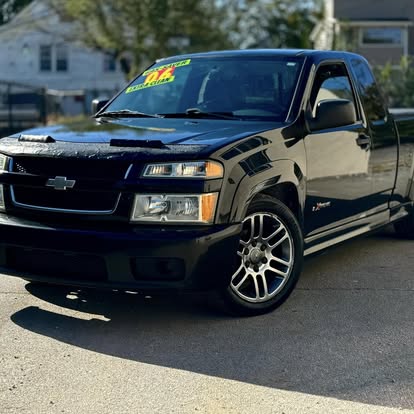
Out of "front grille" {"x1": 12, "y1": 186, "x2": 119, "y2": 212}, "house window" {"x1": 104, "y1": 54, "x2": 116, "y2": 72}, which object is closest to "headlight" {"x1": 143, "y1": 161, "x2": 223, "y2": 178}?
"front grille" {"x1": 12, "y1": 186, "x2": 119, "y2": 212}

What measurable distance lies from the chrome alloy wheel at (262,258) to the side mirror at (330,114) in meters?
0.83

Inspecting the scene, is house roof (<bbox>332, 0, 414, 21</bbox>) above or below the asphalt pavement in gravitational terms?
above

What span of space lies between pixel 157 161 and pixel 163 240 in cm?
45

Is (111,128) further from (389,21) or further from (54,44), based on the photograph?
(54,44)

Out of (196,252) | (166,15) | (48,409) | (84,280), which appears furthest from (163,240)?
(166,15)

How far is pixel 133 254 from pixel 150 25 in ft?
101

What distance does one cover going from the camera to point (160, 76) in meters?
6.35

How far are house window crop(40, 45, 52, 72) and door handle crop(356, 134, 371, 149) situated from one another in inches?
1512

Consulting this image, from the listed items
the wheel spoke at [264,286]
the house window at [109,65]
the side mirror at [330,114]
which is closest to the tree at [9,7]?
the house window at [109,65]

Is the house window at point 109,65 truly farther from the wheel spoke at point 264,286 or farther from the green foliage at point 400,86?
the wheel spoke at point 264,286

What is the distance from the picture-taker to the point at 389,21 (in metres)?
33.4

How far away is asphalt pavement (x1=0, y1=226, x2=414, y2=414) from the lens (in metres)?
3.77

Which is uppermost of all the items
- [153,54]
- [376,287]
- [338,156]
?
[153,54]

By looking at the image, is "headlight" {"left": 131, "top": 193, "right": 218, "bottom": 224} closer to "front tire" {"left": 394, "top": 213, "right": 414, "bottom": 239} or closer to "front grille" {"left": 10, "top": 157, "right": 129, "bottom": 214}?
"front grille" {"left": 10, "top": 157, "right": 129, "bottom": 214}
